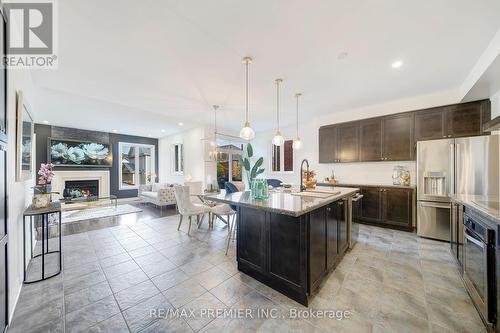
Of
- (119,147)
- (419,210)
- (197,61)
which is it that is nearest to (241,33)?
(197,61)

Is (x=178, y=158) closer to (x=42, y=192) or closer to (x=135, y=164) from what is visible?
(x=135, y=164)

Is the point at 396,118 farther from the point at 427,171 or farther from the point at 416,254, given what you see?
the point at 416,254

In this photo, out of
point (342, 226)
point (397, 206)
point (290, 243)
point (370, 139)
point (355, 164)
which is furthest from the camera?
point (355, 164)

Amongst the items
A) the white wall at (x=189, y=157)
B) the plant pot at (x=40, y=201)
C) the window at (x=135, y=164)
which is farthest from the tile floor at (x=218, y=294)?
the window at (x=135, y=164)

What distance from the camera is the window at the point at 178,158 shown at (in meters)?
7.68

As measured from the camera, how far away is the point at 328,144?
16.3ft

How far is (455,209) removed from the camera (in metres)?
2.35

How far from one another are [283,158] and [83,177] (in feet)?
24.4

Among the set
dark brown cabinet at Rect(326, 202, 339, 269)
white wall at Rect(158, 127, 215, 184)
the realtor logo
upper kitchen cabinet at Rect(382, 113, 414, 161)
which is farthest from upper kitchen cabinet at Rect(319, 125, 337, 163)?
the realtor logo

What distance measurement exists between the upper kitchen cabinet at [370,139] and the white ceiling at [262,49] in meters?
0.52

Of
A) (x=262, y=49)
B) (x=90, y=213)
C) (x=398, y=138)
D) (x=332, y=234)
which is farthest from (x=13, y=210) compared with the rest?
(x=398, y=138)

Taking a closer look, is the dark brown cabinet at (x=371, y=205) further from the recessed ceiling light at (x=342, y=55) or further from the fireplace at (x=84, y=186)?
the fireplace at (x=84, y=186)

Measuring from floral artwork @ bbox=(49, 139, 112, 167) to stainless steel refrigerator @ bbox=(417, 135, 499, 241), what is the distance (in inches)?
382

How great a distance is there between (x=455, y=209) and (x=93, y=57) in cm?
506
